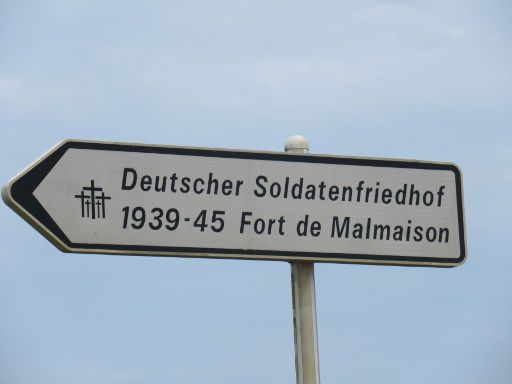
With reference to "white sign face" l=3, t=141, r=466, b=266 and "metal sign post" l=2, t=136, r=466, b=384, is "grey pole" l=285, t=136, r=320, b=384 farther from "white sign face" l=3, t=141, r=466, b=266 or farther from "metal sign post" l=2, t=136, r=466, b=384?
"white sign face" l=3, t=141, r=466, b=266

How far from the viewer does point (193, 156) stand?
7.44 metres

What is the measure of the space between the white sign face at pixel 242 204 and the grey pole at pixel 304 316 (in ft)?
0.54

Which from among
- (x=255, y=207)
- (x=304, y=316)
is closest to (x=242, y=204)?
(x=255, y=207)

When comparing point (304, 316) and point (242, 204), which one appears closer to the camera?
point (242, 204)

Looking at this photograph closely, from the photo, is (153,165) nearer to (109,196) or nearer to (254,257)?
(109,196)

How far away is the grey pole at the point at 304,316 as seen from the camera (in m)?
7.61

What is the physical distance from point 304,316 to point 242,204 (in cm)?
83

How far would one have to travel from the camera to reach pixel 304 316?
7.72 meters

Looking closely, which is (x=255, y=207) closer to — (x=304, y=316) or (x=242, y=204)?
(x=242, y=204)

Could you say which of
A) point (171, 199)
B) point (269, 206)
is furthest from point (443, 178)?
point (171, 199)

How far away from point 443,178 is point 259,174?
50.9 inches

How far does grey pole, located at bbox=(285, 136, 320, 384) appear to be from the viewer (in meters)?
7.61

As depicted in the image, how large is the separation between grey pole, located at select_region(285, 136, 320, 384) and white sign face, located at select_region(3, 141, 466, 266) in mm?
166

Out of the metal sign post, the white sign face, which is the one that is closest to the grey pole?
the metal sign post
